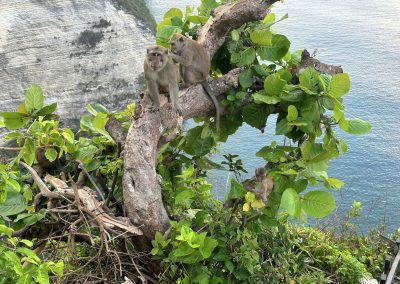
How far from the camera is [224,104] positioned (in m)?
2.92

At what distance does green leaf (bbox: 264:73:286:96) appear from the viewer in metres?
2.66

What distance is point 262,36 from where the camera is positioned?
2.88 meters

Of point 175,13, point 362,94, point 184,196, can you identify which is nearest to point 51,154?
point 184,196

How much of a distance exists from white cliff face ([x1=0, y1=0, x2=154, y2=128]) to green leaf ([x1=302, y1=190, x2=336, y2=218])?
23.3 ft

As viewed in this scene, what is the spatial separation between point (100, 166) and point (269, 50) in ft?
4.04

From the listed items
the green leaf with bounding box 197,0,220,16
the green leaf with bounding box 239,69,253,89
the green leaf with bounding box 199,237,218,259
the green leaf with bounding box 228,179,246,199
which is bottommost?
the green leaf with bounding box 199,237,218,259

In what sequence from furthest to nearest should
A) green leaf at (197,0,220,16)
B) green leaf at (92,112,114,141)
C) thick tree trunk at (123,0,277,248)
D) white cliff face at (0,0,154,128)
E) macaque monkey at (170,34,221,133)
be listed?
white cliff face at (0,0,154,128), green leaf at (197,0,220,16), macaque monkey at (170,34,221,133), green leaf at (92,112,114,141), thick tree trunk at (123,0,277,248)

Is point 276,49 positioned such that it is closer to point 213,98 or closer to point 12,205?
point 213,98

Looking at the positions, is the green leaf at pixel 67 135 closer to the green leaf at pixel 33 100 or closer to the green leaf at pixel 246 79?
the green leaf at pixel 33 100

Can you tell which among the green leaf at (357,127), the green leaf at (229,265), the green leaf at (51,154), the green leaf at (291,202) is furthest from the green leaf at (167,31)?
the green leaf at (229,265)

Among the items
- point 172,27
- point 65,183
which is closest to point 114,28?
point 172,27

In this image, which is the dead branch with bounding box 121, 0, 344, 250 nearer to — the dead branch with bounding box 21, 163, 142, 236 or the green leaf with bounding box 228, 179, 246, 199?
the dead branch with bounding box 21, 163, 142, 236

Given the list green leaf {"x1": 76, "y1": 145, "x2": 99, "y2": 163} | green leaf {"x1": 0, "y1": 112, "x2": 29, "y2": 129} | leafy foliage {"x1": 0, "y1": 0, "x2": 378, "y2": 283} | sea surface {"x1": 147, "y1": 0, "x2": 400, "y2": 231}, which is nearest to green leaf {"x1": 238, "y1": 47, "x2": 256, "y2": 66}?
leafy foliage {"x1": 0, "y1": 0, "x2": 378, "y2": 283}

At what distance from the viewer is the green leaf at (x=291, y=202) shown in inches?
91.0
